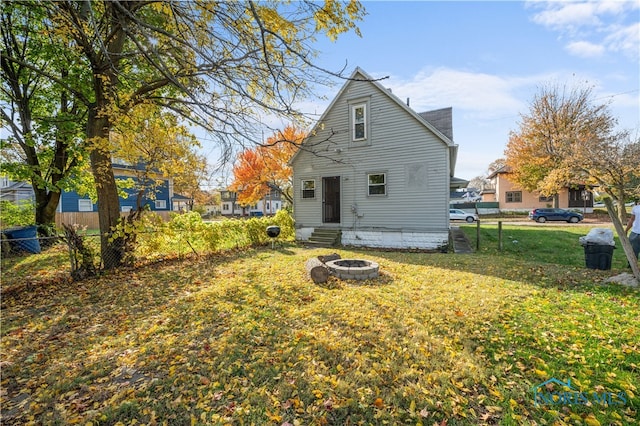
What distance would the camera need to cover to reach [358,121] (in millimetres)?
12539

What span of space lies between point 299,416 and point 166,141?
381 inches

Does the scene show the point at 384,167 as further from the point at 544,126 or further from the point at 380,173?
the point at 544,126

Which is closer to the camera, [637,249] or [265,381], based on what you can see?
[265,381]

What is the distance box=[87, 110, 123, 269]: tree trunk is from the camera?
757cm

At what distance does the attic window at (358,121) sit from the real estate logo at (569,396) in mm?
10845

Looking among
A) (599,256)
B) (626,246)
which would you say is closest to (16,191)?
(626,246)

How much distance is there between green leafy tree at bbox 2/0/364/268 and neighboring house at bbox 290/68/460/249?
4.80 m

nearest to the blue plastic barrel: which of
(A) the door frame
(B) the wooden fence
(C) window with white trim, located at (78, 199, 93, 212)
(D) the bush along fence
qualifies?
(D) the bush along fence

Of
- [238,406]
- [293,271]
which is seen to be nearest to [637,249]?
[293,271]

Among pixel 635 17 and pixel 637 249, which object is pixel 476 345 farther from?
pixel 635 17

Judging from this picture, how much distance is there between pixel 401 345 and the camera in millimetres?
3643


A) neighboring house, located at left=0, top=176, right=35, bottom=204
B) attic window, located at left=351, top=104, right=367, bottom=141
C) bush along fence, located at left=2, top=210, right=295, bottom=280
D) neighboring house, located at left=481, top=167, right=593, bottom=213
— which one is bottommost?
bush along fence, located at left=2, top=210, right=295, bottom=280

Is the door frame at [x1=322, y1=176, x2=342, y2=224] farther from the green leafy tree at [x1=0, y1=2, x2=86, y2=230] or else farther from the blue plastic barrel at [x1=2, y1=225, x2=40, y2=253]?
the blue plastic barrel at [x1=2, y1=225, x2=40, y2=253]

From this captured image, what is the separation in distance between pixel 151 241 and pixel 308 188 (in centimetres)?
733
